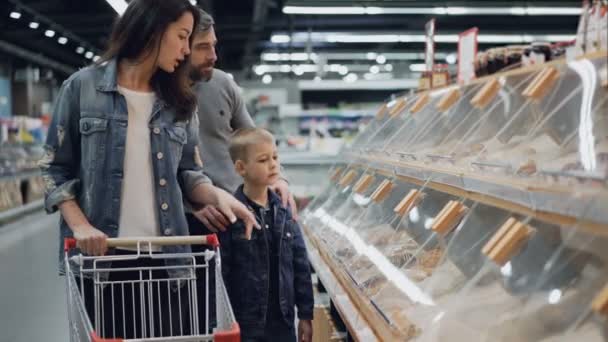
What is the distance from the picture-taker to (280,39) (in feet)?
70.4

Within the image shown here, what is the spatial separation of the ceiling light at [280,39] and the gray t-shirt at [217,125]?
1754 centimetres

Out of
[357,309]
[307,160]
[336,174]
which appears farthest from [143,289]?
[307,160]

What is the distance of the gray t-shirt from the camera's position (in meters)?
2.99

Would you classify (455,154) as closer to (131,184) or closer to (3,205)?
(131,184)

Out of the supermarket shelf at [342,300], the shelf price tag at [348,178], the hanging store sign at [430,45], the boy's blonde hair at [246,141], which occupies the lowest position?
the supermarket shelf at [342,300]

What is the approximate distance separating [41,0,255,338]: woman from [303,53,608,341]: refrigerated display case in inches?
26.3

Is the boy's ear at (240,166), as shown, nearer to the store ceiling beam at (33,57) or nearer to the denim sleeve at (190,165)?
the denim sleeve at (190,165)

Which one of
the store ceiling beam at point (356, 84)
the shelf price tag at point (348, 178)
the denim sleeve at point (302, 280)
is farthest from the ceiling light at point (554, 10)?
the denim sleeve at point (302, 280)

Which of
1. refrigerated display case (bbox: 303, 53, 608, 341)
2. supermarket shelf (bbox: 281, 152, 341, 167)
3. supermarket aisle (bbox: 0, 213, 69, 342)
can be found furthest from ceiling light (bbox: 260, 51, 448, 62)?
refrigerated display case (bbox: 303, 53, 608, 341)

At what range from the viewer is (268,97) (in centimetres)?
1895

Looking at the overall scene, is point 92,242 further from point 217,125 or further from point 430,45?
point 430,45

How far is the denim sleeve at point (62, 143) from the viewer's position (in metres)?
2.11

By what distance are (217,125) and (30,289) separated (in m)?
3.59

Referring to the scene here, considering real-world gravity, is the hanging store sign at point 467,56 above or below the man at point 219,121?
above
